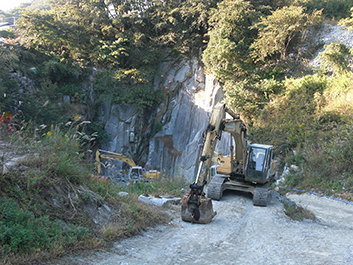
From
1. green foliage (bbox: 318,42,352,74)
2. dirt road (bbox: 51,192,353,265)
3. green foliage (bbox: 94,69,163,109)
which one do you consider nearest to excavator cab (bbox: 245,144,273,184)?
dirt road (bbox: 51,192,353,265)

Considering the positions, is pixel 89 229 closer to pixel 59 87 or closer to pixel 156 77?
pixel 59 87

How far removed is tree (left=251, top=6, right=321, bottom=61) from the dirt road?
1395 cm

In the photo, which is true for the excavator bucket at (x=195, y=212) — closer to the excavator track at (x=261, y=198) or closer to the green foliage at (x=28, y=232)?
the green foliage at (x=28, y=232)

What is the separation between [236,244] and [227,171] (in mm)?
5747

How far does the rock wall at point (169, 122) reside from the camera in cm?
2250

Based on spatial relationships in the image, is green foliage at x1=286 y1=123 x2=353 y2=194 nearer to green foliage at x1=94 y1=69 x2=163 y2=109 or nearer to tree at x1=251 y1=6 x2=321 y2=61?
tree at x1=251 y1=6 x2=321 y2=61

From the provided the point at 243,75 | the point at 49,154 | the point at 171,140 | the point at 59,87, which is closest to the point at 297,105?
the point at 243,75

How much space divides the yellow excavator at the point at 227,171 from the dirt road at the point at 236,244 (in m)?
0.42

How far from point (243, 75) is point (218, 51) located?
2.55 meters

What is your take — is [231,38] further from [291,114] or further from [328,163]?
[328,163]

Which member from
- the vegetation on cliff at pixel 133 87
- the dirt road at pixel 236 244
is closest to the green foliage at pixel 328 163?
the vegetation on cliff at pixel 133 87

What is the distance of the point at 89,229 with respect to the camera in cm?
416

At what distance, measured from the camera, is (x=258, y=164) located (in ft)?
28.6

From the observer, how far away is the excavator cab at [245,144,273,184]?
8609mm
